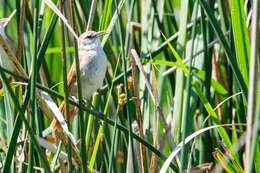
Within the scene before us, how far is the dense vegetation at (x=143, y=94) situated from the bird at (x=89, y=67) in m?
0.06

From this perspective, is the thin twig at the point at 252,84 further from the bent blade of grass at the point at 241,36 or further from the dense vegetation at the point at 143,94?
the bent blade of grass at the point at 241,36

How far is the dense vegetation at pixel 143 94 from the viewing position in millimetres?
1192

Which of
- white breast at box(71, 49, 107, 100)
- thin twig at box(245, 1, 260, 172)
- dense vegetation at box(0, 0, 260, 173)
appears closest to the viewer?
thin twig at box(245, 1, 260, 172)

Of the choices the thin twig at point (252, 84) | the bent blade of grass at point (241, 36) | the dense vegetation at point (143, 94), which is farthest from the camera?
the bent blade of grass at point (241, 36)

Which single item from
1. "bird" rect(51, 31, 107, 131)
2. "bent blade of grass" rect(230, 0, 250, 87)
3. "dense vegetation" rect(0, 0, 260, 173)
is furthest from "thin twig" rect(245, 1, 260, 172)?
"bird" rect(51, 31, 107, 131)

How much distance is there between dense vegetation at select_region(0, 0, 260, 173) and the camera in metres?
1.19

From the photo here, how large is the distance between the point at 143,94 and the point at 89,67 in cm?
40

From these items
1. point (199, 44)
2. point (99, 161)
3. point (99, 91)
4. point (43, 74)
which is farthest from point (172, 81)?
point (43, 74)

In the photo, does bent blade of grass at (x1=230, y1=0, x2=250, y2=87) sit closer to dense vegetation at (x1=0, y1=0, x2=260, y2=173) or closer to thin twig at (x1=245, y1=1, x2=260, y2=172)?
dense vegetation at (x1=0, y1=0, x2=260, y2=173)

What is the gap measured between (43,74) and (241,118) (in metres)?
0.96

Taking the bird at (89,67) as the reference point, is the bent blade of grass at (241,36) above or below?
above

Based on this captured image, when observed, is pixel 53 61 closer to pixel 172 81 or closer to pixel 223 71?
pixel 172 81

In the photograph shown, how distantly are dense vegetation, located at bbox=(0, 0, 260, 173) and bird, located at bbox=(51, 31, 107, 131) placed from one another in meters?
0.06

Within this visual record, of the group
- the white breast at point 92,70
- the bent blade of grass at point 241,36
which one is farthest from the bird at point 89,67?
the bent blade of grass at point 241,36
